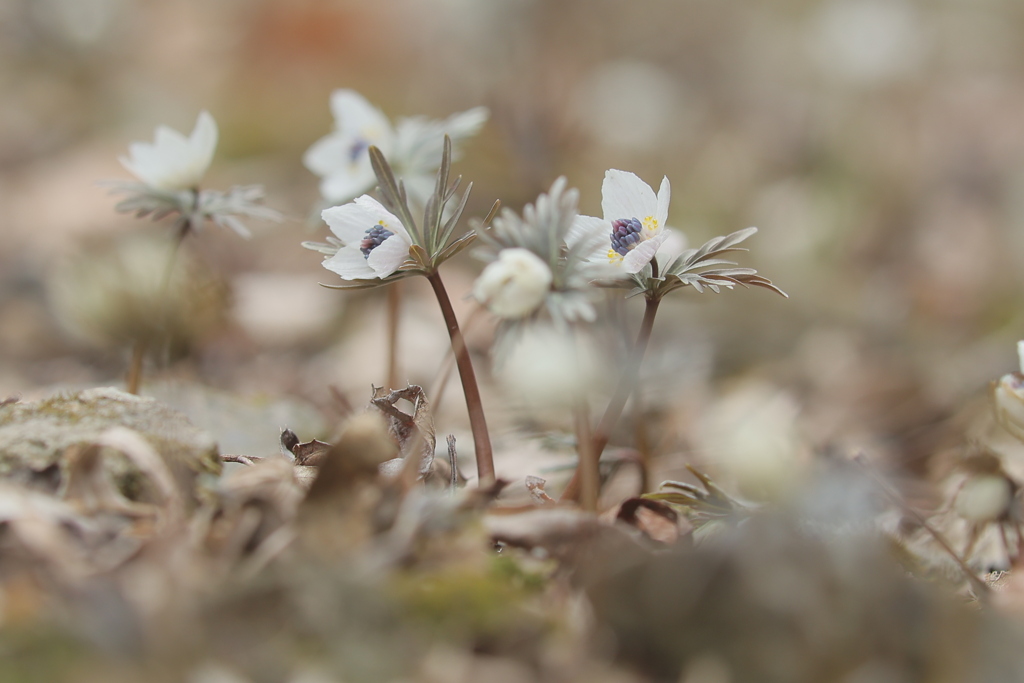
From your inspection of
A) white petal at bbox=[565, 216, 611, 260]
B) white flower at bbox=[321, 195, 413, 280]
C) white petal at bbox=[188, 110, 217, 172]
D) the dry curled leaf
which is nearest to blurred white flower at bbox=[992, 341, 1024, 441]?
the dry curled leaf

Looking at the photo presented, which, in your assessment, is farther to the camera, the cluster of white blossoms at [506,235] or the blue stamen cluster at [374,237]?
the blue stamen cluster at [374,237]

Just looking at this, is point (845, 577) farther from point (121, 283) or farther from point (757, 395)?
point (121, 283)

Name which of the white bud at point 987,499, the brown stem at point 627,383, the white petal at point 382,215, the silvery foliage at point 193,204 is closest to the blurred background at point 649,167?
the silvery foliage at point 193,204

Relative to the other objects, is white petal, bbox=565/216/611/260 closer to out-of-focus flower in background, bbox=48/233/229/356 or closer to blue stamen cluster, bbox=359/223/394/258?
blue stamen cluster, bbox=359/223/394/258

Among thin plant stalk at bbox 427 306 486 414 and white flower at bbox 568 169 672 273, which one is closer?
white flower at bbox 568 169 672 273

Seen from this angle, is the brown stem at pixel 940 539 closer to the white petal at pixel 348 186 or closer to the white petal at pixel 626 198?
the white petal at pixel 626 198

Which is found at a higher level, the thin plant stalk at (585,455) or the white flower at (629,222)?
the white flower at (629,222)

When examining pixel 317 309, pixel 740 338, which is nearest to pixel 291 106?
pixel 317 309
